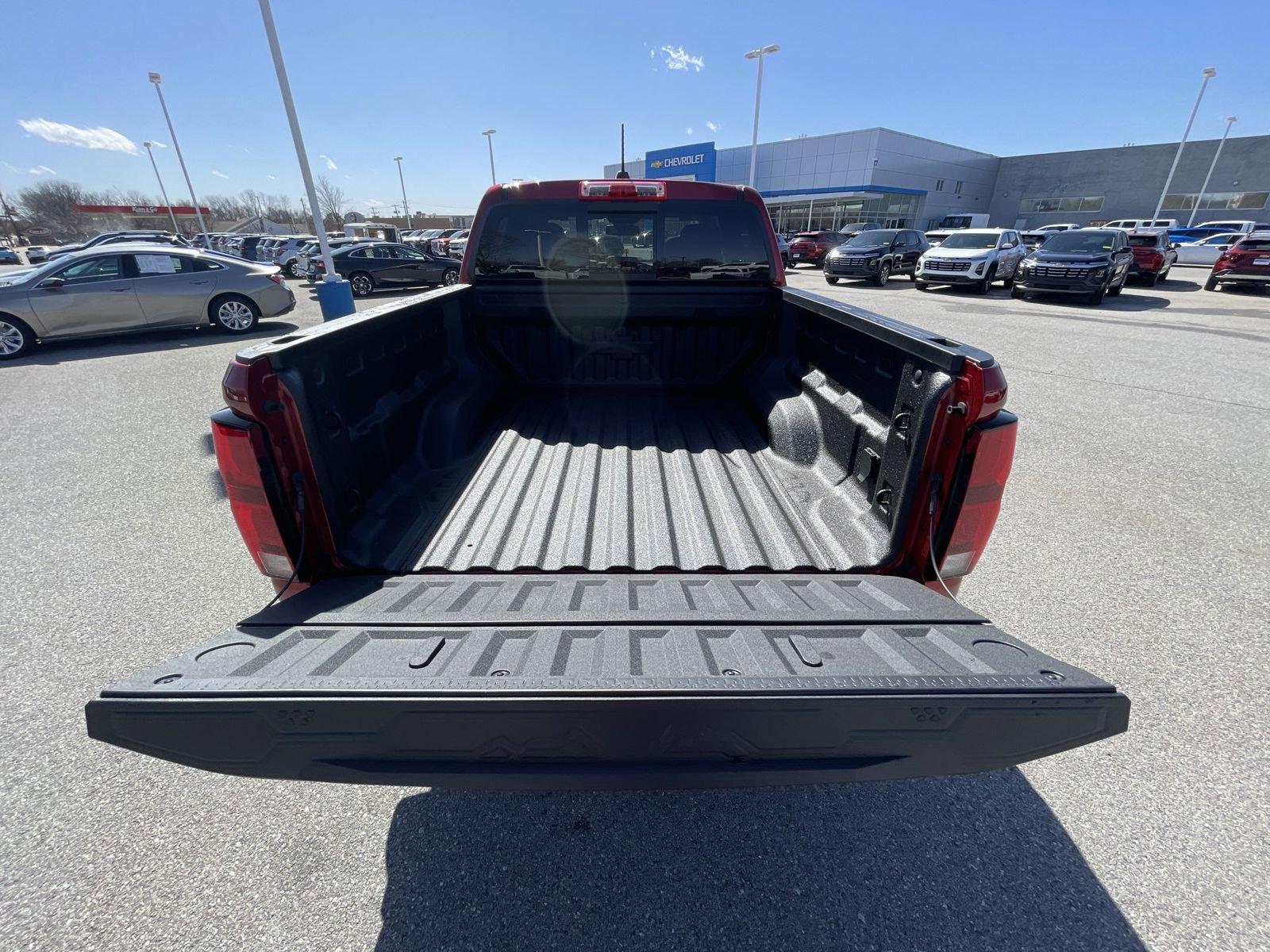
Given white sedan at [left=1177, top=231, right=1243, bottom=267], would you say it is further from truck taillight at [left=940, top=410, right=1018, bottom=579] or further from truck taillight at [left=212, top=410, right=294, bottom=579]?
truck taillight at [left=212, top=410, right=294, bottom=579]

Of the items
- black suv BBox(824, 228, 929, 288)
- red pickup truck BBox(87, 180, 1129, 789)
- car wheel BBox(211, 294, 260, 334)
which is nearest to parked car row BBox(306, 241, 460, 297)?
car wheel BBox(211, 294, 260, 334)

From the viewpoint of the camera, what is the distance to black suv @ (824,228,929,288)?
1936cm

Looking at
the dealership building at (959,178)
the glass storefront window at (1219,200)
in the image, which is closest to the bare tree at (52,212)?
the dealership building at (959,178)

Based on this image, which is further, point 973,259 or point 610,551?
point 973,259

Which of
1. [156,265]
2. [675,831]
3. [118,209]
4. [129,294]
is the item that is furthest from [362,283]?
[118,209]

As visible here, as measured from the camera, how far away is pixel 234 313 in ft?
35.2

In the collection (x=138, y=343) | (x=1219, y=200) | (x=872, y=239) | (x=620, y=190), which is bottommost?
(x=138, y=343)

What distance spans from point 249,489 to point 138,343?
39.5 ft

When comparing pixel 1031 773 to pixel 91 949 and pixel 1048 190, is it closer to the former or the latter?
pixel 91 949

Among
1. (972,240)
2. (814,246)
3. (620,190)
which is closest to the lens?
(620,190)

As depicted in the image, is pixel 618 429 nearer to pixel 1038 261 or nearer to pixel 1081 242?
pixel 1038 261

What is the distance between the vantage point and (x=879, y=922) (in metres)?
1.70

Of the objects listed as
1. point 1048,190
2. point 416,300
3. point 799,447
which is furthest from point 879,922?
point 1048,190

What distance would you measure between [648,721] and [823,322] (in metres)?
2.51
